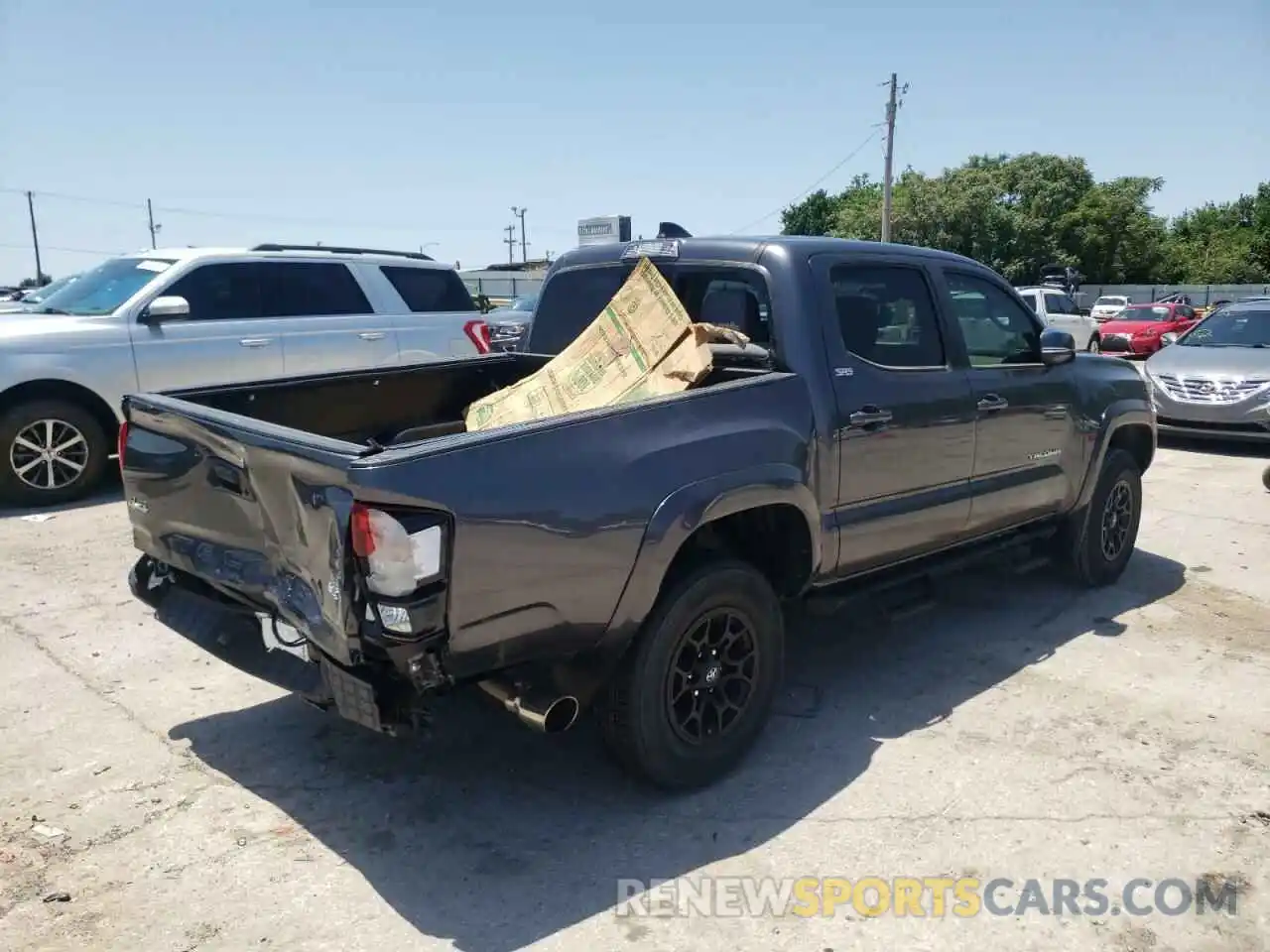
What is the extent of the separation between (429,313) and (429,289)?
0.27 metres

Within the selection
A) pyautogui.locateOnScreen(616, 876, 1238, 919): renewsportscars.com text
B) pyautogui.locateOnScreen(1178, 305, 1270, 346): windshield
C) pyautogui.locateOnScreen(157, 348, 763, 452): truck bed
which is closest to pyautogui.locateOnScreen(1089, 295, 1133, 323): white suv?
pyautogui.locateOnScreen(1178, 305, 1270, 346): windshield

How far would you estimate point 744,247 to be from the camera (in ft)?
13.3

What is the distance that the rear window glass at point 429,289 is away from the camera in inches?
360

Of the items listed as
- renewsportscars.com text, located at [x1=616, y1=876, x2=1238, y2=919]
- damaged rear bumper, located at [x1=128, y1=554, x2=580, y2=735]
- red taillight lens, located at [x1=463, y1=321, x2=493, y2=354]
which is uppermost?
red taillight lens, located at [x1=463, y1=321, x2=493, y2=354]

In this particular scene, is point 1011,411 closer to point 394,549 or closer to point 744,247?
point 744,247

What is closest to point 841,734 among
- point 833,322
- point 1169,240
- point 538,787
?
point 538,787

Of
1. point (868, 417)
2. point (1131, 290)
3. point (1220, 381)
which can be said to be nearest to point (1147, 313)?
point (1220, 381)

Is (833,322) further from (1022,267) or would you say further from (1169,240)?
(1169,240)

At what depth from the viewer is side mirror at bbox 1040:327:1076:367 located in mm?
5023

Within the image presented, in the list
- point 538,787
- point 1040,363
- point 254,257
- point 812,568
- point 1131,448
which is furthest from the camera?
point 254,257

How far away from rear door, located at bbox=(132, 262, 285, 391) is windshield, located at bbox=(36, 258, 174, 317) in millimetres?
320

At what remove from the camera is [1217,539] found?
713cm

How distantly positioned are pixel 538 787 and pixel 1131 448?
4503mm

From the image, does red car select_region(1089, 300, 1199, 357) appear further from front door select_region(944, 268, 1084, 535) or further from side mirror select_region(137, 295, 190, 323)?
side mirror select_region(137, 295, 190, 323)
